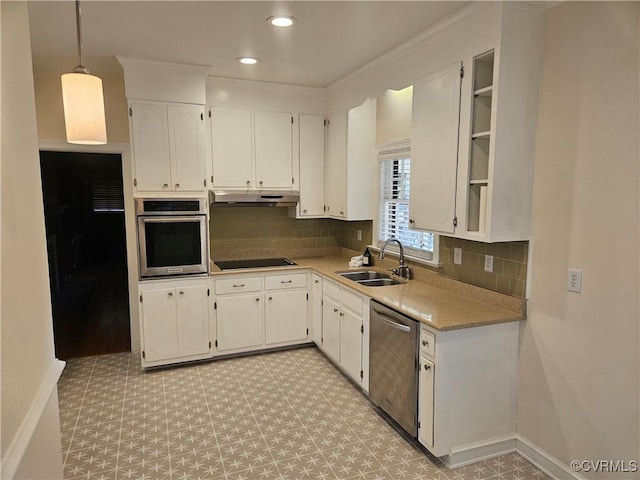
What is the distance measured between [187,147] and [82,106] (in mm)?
2231

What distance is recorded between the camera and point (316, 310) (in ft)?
13.6

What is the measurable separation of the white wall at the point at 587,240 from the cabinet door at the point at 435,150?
1.58ft

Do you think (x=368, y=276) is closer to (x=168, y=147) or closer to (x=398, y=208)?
(x=398, y=208)

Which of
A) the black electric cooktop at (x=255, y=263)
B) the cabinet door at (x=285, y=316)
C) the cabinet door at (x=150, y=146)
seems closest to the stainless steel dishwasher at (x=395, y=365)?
the cabinet door at (x=285, y=316)

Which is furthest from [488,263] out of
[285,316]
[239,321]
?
[239,321]

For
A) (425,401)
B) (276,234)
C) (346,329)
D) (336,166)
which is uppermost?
(336,166)

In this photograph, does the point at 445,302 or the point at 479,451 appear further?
the point at 445,302

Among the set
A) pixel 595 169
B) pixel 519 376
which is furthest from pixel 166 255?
pixel 595 169

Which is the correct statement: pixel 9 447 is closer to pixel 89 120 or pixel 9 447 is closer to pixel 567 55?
pixel 89 120

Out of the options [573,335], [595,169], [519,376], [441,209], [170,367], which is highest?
[595,169]

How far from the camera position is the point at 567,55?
2227 millimetres

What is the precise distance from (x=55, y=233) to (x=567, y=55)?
21.2 feet

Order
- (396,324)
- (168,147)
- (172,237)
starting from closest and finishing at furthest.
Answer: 1. (396,324)
2. (168,147)
3. (172,237)

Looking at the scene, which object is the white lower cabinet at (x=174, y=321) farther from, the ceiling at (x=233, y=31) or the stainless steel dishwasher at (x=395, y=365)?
the ceiling at (x=233, y=31)
